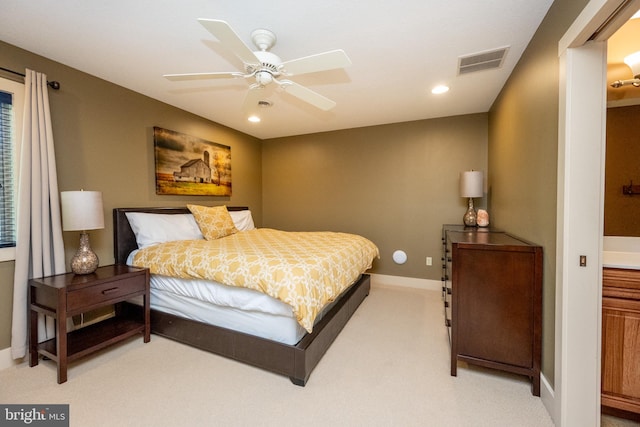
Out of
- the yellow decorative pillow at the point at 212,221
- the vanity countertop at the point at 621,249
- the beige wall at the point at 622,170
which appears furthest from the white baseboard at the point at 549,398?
the yellow decorative pillow at the point at 212,221

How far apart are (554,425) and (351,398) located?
3.70ft

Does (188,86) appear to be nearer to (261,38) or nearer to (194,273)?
(261,38)

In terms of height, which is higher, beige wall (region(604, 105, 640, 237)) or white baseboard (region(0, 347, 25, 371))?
beige wall (region(604, 105, 640, 237))

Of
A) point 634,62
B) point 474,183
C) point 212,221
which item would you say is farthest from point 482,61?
point 212,221

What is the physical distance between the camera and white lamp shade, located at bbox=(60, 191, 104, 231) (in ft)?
6.62

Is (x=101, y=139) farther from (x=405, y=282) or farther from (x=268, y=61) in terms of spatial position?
(x=405, y=282)

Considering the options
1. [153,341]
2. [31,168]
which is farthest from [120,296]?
[31,168]

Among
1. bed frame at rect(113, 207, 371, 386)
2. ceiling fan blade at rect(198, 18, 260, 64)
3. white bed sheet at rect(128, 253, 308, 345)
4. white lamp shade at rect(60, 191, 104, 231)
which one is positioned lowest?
bed frame at rect(113, 207, 371, 386)

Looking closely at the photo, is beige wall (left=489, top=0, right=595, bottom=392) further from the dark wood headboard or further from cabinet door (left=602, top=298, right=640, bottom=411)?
the dark wood headboard

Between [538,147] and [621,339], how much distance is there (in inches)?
46.7

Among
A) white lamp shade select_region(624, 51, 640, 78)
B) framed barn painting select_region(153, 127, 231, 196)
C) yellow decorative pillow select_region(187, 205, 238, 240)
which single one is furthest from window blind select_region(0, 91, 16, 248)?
white lamp shade select_region(624, 51, 640, 78)

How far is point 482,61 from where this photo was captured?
2225 mm

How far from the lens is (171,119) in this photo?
3.27 metres

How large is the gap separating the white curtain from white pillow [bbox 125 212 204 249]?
2.04 feet
